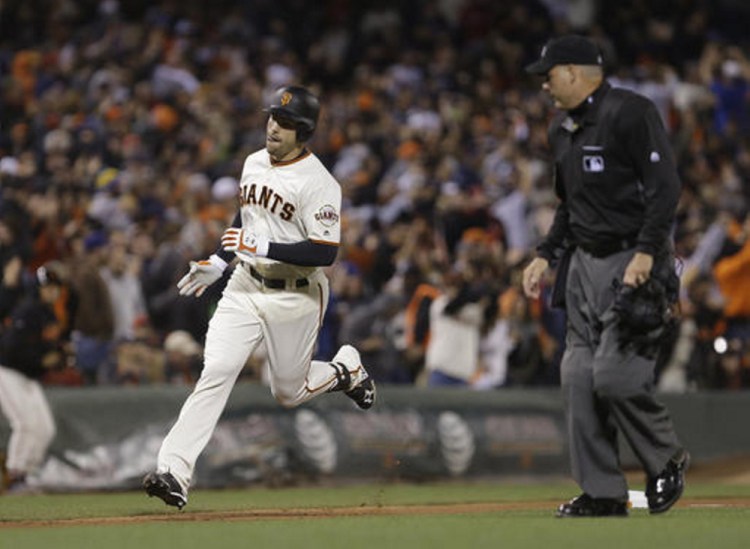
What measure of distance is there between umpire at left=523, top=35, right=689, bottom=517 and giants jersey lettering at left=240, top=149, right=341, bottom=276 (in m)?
1.36

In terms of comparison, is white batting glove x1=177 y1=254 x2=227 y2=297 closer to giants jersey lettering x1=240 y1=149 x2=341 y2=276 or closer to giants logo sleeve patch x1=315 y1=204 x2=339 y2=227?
giants jersey lettering x1=240 y1=149 x2=341 y2=276

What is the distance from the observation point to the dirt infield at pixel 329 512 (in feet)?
28.8

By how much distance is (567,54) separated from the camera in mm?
8508

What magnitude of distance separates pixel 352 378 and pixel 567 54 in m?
2.63

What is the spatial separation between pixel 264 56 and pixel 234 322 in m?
14.5

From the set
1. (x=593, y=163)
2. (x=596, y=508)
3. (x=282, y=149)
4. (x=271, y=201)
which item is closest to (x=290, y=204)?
(x=271, y=201)

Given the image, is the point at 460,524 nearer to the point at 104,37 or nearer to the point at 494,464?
the point at 494,464

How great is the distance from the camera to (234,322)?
923 centimetres

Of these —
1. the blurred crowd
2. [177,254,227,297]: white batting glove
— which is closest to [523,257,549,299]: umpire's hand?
[177,254,227,297]: white batting glove

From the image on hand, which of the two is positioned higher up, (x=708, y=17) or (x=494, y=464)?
(x=708, y=17)

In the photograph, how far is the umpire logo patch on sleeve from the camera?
845cm

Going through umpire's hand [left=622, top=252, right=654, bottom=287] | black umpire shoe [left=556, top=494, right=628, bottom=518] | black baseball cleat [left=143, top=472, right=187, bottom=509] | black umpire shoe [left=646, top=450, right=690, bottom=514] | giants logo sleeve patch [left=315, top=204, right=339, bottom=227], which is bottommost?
black baseball cleat [left=143, top=472, right=187, bottom=509]

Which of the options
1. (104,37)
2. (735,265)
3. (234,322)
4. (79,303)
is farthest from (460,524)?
(104,37)

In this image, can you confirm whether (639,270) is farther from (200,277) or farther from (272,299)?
(200,277)
